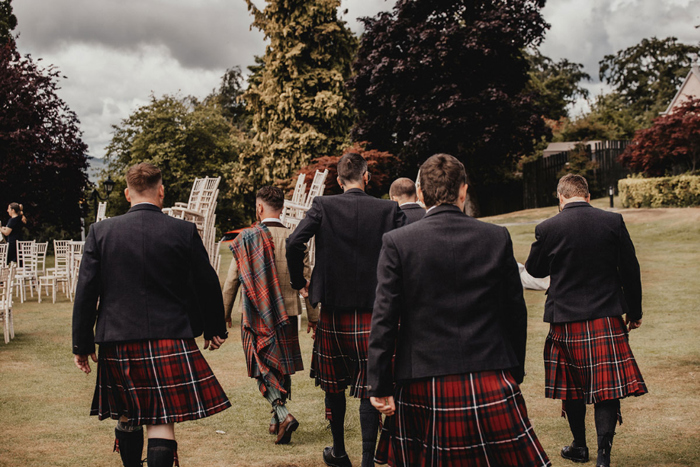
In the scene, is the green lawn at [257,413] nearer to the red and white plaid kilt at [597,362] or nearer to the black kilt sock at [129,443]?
the red and white plaid kilt at [597,362]

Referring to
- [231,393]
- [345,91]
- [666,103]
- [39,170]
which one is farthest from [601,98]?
[231,393]

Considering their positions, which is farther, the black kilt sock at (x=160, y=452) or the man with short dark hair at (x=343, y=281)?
the man with short dark hair at (x=343, y=281)

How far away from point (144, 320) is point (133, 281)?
0.69 feet


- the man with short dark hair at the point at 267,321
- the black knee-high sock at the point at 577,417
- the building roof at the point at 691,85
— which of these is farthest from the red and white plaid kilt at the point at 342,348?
the building roof at the point at 691,85

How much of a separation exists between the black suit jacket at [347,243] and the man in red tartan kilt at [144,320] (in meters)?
1.13

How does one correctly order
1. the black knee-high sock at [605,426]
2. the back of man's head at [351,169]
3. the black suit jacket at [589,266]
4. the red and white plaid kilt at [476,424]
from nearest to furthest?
the red and white plaid kilt at [476,424] → the black knee-high sock at [605,426] → the black suit jacket at [589,266] → the back of man's head at [351,169]

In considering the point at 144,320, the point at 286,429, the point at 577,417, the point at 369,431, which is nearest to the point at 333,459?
the point at 369,431

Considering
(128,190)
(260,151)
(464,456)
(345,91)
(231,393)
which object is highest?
(345,91)

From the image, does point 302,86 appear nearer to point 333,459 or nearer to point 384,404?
point 333,459

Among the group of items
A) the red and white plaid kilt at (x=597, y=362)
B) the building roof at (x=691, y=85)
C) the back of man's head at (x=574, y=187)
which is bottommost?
the red and white plaid kilt at (x=597, y=362)

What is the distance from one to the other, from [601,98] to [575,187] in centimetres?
4973

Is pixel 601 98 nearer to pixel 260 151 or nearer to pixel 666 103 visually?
pixel 666 103

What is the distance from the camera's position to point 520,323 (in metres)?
2.80

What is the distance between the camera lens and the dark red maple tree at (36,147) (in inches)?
854
